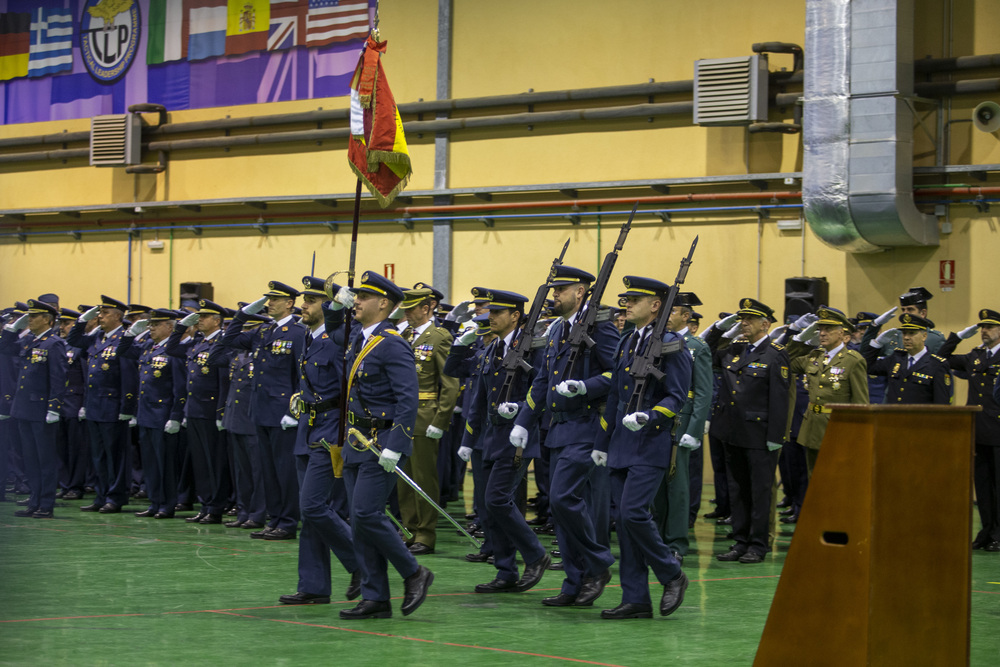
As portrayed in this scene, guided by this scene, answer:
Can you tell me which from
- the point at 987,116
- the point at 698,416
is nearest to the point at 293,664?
the point at 698,416

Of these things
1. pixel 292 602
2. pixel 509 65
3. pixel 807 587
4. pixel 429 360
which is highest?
pixel 509 65

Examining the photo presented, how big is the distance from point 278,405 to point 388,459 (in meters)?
3.51

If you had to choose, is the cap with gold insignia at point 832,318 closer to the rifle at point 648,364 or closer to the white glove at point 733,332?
the white glove at point 733,332

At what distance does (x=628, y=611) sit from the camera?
6105mm

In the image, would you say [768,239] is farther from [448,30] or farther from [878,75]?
[448,30]

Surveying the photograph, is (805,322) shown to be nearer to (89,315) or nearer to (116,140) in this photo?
(89,315)

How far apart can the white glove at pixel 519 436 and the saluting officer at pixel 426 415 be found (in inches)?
80.4

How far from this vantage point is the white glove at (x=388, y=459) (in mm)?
5816

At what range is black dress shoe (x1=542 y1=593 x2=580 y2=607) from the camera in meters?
6.46

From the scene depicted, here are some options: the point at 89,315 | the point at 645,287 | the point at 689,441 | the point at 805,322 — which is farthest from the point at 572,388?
the point at 89,315

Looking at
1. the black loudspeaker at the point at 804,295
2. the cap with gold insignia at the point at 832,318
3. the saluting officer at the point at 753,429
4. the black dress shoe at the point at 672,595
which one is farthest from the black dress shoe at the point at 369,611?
the black loudspeaker at the point at 804,295

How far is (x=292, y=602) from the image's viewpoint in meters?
6.36

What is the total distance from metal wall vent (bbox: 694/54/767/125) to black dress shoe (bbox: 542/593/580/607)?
295 inches

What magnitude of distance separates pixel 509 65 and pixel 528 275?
2.54m
